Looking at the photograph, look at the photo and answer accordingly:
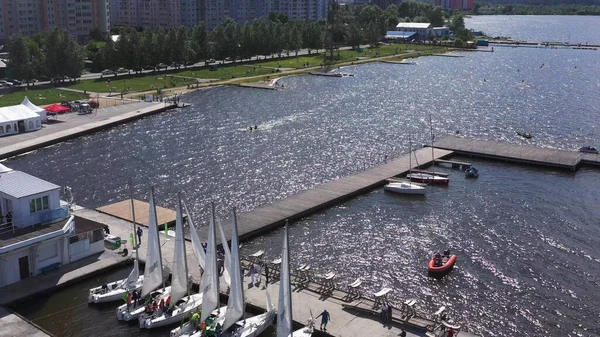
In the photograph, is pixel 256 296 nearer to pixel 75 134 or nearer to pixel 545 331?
pixel 545 331

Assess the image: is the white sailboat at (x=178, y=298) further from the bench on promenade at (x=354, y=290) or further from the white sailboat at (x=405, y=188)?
the white sailboat at (x=405, y=188)

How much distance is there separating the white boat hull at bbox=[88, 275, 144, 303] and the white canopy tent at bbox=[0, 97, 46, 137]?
67.7 meters

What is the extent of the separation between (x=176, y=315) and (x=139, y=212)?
26096 mm

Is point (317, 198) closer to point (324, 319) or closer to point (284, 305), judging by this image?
point (324, 319)

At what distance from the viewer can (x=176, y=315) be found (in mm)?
47594

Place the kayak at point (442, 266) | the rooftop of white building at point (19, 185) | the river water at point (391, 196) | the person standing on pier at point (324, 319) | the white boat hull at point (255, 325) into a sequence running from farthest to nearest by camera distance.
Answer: the kayak at point (442, 266), the river water at point (391, 196), the rooftop of white building at point (19, 185), the person standing on pier at point (324, 319), the white boat hull at point (255, 325)

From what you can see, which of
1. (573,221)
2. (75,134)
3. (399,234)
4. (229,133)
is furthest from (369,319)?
(75,134)

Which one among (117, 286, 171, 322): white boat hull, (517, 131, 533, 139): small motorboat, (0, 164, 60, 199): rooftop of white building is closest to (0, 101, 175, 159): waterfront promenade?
(0, 164, 60, 199): rooftop of white building

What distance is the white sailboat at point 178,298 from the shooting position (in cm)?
4709

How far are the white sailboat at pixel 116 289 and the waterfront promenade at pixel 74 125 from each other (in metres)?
54.3

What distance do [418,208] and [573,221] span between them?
58.2 feet

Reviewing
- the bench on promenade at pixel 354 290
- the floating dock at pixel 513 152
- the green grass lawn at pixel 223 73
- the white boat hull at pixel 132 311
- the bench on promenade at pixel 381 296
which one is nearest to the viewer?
the white boat hull at pixel 132 311

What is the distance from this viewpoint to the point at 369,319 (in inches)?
1843

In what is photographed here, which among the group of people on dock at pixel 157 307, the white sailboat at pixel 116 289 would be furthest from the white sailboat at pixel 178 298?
the white sailboat at pixel 116 289
